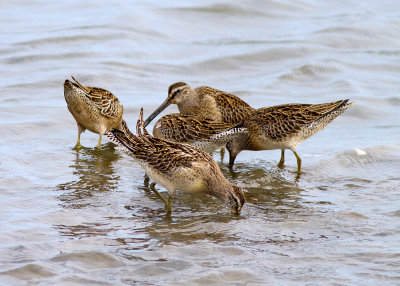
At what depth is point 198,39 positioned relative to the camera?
14.1 meters

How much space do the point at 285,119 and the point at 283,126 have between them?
0.28ft

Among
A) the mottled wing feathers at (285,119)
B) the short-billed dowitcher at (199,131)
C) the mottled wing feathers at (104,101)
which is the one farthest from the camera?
the mottled wing feathers at (104,101)

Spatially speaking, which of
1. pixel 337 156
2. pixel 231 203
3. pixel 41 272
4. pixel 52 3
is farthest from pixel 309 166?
pixel 52 3

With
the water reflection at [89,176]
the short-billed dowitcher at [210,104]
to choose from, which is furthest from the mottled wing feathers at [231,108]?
the water reflection at [89,176]

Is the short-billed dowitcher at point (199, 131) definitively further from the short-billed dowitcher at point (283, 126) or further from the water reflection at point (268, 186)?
the water reflection at point (268, 186)

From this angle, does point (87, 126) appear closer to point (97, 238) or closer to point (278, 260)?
point (97, 238)

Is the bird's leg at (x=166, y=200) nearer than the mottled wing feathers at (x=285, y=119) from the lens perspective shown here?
Yes

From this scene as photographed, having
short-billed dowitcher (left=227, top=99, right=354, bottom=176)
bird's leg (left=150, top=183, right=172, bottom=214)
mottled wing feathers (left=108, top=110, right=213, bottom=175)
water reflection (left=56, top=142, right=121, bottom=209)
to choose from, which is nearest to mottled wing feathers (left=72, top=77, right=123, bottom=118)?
water reflection (left=56, top=142, right=121, bottom=209)

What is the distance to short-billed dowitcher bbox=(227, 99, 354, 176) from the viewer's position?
777 cm

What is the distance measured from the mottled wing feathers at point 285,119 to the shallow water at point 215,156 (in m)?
0.43

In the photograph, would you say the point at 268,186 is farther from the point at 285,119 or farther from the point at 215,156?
the point at 215,156

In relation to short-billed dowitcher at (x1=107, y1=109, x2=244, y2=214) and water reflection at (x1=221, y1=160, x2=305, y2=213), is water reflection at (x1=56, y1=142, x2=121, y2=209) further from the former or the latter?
water reflection at (x1=221, y1=160, x2=305, y2=213)

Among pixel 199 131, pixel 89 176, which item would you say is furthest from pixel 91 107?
pixel 199 131

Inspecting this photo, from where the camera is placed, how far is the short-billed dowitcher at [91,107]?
325 inches
